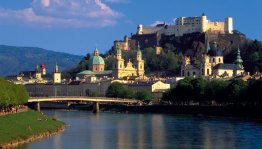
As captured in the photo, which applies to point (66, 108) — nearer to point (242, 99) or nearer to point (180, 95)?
point (180, 95)

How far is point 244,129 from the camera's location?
192 feet

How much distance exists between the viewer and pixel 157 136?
177ft

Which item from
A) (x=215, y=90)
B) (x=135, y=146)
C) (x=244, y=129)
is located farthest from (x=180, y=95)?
(x=135, y=146)

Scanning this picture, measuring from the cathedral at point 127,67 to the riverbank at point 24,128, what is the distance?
84668 mm

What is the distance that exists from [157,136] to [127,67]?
96236 millimetres

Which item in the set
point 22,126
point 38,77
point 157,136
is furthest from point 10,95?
point 38,77

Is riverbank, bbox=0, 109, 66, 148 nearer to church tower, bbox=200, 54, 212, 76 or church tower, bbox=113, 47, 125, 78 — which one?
church tower, bbox=200, 54, 212, 76

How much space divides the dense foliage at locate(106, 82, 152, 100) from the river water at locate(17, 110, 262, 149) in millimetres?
43974

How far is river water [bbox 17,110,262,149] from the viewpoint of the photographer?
46625 millimetres

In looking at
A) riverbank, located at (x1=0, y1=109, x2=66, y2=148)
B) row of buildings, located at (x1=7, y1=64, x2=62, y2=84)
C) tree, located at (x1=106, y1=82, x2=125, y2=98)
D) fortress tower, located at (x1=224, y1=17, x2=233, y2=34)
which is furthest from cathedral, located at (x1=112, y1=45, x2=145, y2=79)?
riverbank, located at (x1=0, y1=109, x2=66, y2=148)

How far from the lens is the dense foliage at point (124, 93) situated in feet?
370

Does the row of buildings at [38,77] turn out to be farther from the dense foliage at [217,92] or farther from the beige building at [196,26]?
the dense foliage at [217,92]

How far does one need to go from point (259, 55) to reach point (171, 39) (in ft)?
90.9

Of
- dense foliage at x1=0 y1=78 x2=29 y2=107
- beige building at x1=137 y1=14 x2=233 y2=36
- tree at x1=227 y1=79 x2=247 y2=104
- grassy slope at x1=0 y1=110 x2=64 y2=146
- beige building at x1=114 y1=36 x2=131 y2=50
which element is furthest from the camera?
beige building at x1=114 y1=36 x2=131 y2=50
